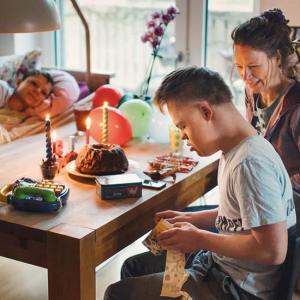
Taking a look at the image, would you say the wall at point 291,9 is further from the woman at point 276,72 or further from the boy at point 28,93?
the boy at point 28,93

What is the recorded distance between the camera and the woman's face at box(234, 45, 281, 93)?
6.28ft

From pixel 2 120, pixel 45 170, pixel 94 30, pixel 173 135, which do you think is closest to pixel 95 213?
pixel 45 170

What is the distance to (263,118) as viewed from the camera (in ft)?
6.79

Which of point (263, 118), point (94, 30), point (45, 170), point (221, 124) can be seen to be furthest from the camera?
point (94, 30)

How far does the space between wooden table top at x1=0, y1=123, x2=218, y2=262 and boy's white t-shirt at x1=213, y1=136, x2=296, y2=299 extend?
0.91ft

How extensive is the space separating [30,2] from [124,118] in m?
0.56

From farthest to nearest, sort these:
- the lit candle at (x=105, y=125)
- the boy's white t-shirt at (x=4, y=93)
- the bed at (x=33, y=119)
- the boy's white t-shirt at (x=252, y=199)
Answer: the boy's white t-shirt at (x=4, y=93)
the bed at (x=33, y=119)
the lit candle at (x=105, y=125)
the boy's white t-shirt at (x=252, y=199)

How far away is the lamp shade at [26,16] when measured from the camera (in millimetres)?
1907

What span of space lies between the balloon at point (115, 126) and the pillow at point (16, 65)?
0.96m

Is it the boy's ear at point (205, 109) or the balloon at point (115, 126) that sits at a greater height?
the boy's ear at point (205, 109)

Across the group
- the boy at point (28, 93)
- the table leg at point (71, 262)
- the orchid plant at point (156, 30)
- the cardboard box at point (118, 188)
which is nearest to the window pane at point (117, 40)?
the orchid plant at point (156, 30)

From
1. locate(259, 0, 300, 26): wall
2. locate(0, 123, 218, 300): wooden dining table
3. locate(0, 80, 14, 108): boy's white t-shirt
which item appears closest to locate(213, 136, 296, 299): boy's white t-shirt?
locate(0, 123, 218, 300): wooden dining table

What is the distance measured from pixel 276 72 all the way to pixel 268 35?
5.2 inches

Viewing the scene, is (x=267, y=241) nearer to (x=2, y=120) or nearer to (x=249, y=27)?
(x=249, y=27)
